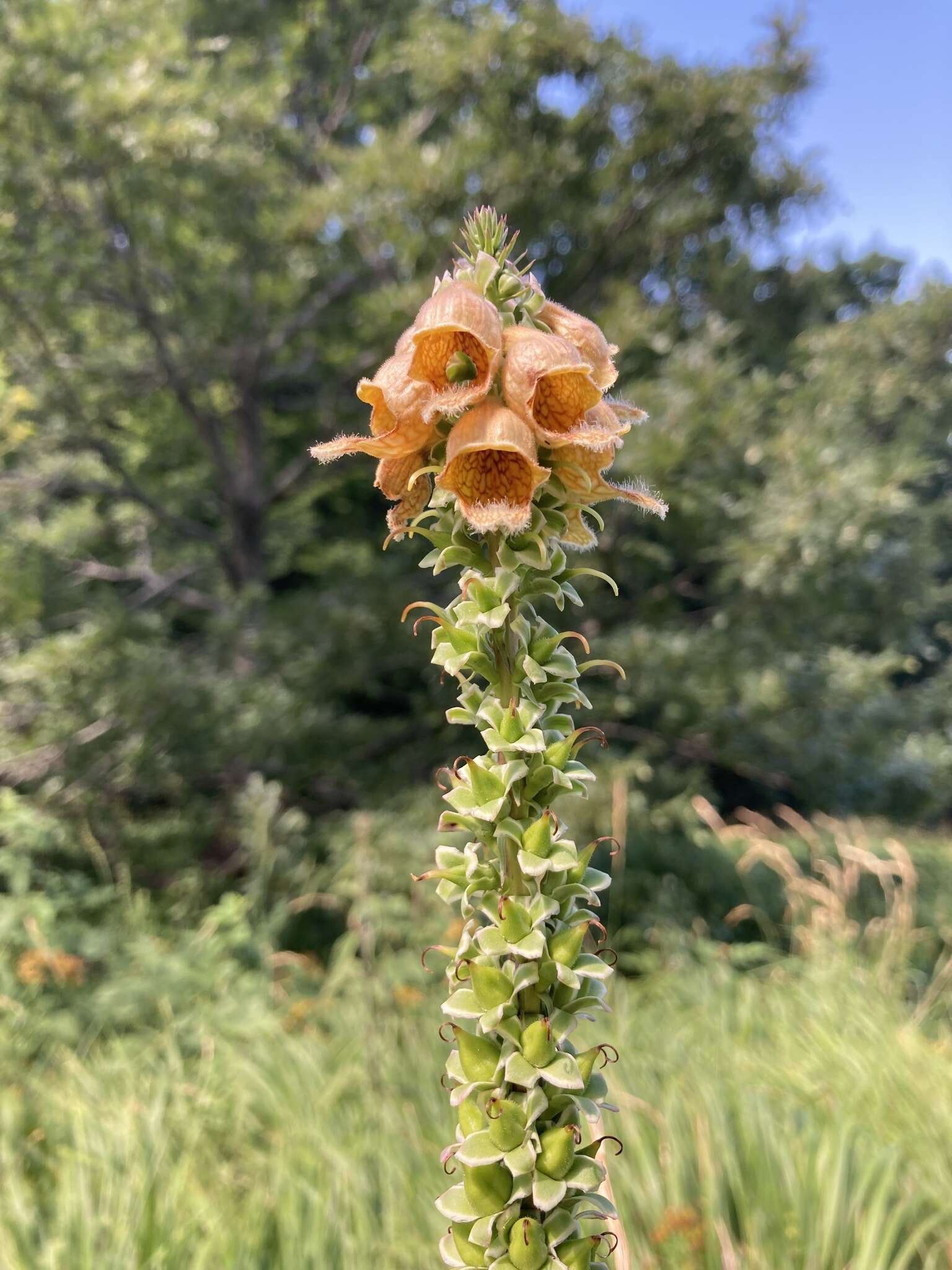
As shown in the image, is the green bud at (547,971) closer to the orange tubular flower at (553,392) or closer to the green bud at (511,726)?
the green bud at (511,726)

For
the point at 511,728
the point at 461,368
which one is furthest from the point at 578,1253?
the point at 461,368

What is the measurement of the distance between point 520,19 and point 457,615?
621 cm

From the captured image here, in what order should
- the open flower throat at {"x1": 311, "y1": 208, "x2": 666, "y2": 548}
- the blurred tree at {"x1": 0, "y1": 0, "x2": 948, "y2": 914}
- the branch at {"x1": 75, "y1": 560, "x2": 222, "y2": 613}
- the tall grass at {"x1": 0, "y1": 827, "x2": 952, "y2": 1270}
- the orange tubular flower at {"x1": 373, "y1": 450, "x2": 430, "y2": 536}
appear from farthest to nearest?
1. the branch at {"x1": 75, "y1": 560, "x2": 222, "y2": 613}
2. the blurred tree at {"x1": 0, "y1": 0, "x2": 948, "y2": 914}
3. the tall grass at {"x1": 0, "y1": 827, "x2": 952, "y2": 1270}
4. the orange tubular flower at {"x1": 373, "y1": 450, "x2": 430, "y2": 536}
5. the open flower throat at {"x1": 311, "y1": 208, "x2": 666, "y2": 548}

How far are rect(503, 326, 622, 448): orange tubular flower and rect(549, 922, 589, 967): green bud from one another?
0.40m

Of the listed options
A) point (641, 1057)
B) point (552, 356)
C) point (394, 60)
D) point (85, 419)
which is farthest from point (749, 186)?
point (552, 356)

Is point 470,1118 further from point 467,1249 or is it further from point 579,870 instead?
point 579,870

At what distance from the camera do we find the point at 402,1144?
2.17 meters

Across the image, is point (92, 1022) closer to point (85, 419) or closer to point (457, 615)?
point (457, 615)

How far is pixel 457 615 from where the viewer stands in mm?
644

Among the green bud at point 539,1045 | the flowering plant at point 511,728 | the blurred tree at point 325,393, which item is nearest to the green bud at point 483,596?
the flowering plant at point 511,728

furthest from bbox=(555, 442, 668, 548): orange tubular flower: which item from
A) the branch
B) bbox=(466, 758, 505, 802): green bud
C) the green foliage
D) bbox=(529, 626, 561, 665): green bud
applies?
the branch

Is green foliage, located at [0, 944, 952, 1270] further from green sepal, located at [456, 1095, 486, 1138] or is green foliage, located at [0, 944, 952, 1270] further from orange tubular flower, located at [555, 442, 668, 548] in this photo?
orange tubular flower, located at [555, 442, 668, 548]

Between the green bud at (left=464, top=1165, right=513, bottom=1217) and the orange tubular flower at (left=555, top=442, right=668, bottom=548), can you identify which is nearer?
the green bud at (left=464, top=1165, right=513, bottom=1217)

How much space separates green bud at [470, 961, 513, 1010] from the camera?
60 cm
